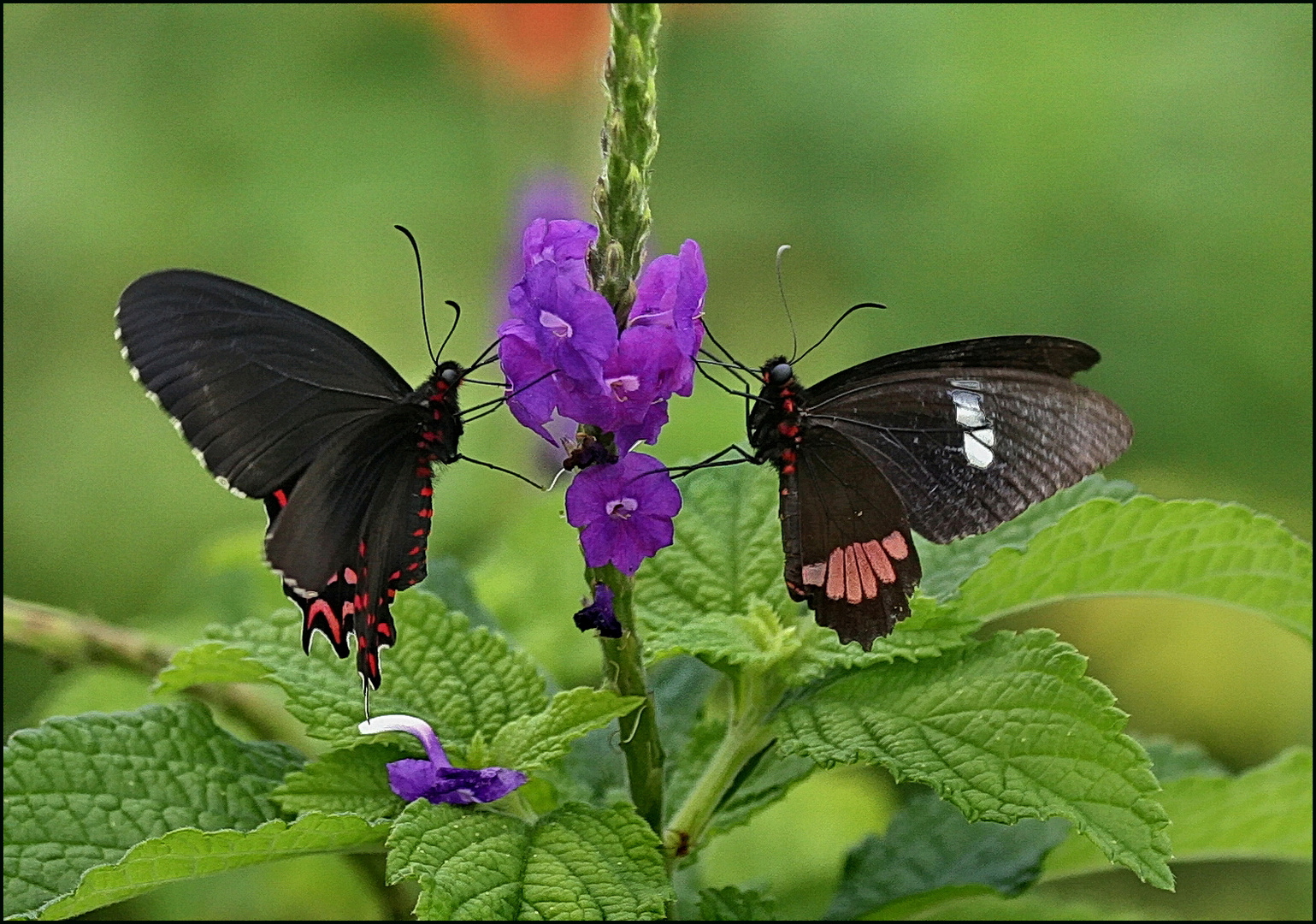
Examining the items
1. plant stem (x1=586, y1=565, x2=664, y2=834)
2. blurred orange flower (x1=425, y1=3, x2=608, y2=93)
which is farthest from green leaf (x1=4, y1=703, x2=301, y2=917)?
blurred orange flower (x1=425, y1=3, x2=608, y2=93)

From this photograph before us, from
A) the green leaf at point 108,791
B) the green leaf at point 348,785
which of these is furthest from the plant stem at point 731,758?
the green leaf at point 108,791

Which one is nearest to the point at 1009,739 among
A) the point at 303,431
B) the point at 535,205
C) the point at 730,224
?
the point at 303,431

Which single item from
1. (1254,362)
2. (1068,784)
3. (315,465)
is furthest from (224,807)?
(1254,362)

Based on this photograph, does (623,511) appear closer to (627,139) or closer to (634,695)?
(634,695)

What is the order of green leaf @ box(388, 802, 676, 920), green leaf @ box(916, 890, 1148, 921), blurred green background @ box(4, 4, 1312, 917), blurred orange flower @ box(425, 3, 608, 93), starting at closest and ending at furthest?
green leaf @ box(388, 802, 676, 920)
green leaf @ box(916, 890, 1148, 921)
blurred green background @ box(4, 4, 1312, 917)
blurred orange flower @ box(425, 3, 608, 93)

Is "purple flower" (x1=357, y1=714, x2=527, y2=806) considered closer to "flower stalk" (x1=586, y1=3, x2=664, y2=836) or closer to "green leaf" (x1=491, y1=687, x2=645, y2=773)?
"green leaf" (x1=491, y1=687, x2=645, y2=773)

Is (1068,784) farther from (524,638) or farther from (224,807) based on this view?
(524,638)

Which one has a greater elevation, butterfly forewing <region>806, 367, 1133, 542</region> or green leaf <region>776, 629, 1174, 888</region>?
butterfly forewing <region>806, 367, 1133, 542</region>
